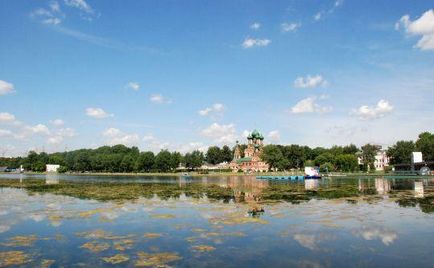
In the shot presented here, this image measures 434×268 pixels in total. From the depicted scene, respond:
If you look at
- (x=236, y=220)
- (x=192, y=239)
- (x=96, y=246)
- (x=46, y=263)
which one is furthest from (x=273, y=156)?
(x=46, y=263)

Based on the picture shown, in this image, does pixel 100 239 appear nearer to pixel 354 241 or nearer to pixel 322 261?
pixel 322 261

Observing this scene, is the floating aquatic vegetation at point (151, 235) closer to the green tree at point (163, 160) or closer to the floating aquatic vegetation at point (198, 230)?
the floating aquatic vegetation at point (198, 230)

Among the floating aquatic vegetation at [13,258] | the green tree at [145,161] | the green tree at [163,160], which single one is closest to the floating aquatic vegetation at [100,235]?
the floating aquatic vegetation at [13,258]

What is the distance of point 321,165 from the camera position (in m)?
127

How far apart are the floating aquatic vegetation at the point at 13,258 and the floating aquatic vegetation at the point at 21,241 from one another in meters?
1.70

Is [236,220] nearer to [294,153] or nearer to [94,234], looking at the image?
[94,234]

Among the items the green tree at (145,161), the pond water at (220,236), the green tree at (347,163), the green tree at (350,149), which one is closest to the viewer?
the pond water at (220,236)

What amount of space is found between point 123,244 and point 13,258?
4.55 meters

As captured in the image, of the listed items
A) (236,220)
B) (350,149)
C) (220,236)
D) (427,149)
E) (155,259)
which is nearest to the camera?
(155,259)

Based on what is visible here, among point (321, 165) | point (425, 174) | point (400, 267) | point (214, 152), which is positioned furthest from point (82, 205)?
point (214, 152)

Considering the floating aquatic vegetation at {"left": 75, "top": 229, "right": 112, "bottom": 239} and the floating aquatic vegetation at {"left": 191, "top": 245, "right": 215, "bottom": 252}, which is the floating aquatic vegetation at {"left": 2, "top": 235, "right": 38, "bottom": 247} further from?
the floating aquatic vegetation at {"left": 191, "top": 245, "right": 215, "bottom": 252}

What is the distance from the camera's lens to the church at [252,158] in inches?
6127

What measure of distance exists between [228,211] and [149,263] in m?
14.7

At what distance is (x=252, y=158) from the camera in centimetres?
15875
